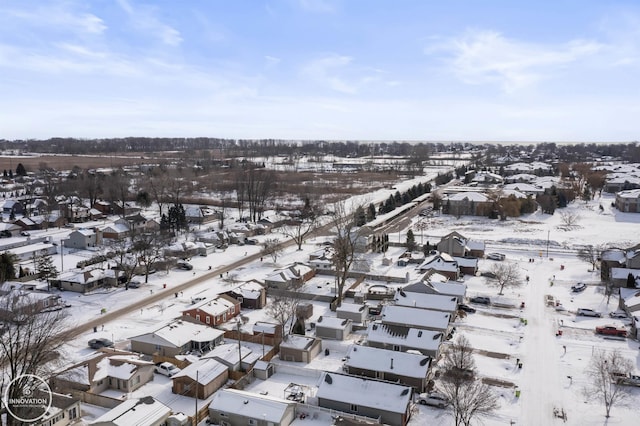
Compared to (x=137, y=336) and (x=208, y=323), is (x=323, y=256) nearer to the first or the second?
(x=208, y=323)

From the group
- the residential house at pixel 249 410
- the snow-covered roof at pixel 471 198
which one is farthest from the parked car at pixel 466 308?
the snow-covered roof at pixel 471 198

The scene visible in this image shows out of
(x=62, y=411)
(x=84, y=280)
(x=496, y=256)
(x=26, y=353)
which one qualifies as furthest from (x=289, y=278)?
(x=26, y=353)

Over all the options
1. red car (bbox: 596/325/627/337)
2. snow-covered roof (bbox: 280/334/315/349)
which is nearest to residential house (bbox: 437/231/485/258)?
red car (bbox: 596/325/627/337)

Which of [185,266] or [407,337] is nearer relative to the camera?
[407,337]

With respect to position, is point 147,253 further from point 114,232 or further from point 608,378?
point 608,378

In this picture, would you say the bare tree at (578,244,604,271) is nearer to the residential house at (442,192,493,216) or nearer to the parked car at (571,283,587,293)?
the parked car at (571,283,587,293)

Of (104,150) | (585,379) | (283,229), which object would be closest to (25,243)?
(283,229)
